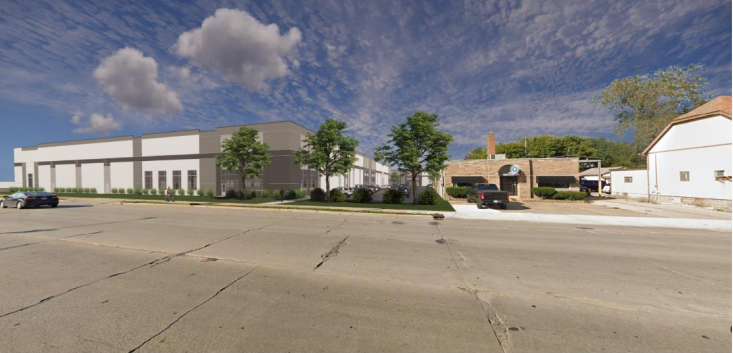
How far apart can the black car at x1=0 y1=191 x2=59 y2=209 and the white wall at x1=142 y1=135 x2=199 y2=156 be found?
17.0 metres

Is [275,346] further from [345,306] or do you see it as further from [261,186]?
[261,186]

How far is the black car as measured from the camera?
18.4 m

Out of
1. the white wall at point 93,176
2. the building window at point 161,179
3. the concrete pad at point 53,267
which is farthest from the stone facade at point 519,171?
the white wall at point 93,176

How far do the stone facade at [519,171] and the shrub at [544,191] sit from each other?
2.94 feet

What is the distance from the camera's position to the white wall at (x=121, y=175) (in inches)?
1501

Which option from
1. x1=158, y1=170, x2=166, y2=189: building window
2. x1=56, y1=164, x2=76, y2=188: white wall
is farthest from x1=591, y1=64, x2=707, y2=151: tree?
x1=56, y1=164, x2=76, y2=188: white wall

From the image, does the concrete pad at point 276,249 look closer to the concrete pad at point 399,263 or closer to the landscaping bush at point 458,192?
the concrete pad at point 399,263

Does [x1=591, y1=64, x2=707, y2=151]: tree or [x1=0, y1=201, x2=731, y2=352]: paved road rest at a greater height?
[x1=591, y1=64, x2=707, y2=151]: tree

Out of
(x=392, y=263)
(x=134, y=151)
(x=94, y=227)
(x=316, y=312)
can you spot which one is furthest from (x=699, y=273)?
(x=134, y=151)

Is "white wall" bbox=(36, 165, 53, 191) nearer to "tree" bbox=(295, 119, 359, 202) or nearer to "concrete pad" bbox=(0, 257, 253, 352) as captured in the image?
"tree" bbox=(295, 119, 359, 202)

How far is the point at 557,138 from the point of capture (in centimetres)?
5800

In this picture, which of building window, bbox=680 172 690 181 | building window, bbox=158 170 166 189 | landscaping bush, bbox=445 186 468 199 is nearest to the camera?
building window, bbox=680 172 690 181

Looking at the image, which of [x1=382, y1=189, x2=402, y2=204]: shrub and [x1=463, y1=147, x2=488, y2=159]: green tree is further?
[x1=463, y1=147, x2=488, y2=159]: green tree

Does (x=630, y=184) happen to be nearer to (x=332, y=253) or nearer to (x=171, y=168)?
(x=332, y=253)
